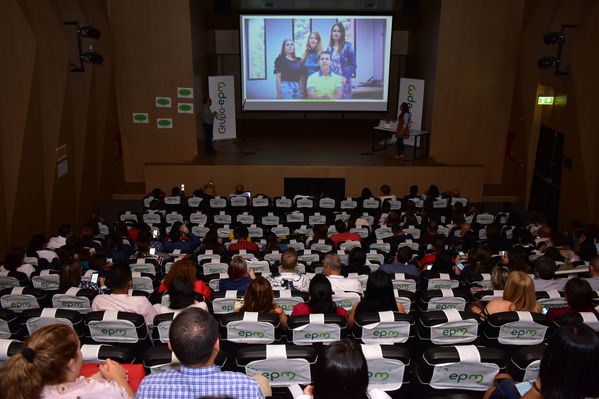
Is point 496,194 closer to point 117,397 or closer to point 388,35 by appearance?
point 388,35

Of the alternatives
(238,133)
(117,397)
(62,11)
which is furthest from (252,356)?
(238,133)

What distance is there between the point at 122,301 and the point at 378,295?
90.6 inches

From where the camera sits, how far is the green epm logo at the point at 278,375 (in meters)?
3.84

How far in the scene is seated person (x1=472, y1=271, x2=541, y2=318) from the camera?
501cm

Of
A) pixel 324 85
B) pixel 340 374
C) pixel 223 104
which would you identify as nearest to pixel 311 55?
pixel 324 85

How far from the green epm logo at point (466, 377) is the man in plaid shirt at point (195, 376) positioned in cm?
154

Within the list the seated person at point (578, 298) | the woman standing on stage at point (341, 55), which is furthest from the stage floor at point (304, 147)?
the seated person at point (578, 298)

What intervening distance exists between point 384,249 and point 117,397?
19.8 feet

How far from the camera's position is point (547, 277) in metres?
6.23

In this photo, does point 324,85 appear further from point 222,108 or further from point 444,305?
point 444,305

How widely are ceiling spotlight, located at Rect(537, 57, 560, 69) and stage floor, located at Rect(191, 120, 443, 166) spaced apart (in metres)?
3.50

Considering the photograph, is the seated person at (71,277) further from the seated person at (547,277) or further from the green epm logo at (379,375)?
the seated person at (547,277)

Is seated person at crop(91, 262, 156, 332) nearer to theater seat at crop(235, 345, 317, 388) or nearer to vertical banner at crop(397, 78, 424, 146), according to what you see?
theater seat at crop(235, 345, 317, 388)

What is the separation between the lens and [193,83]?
14.8 meters
